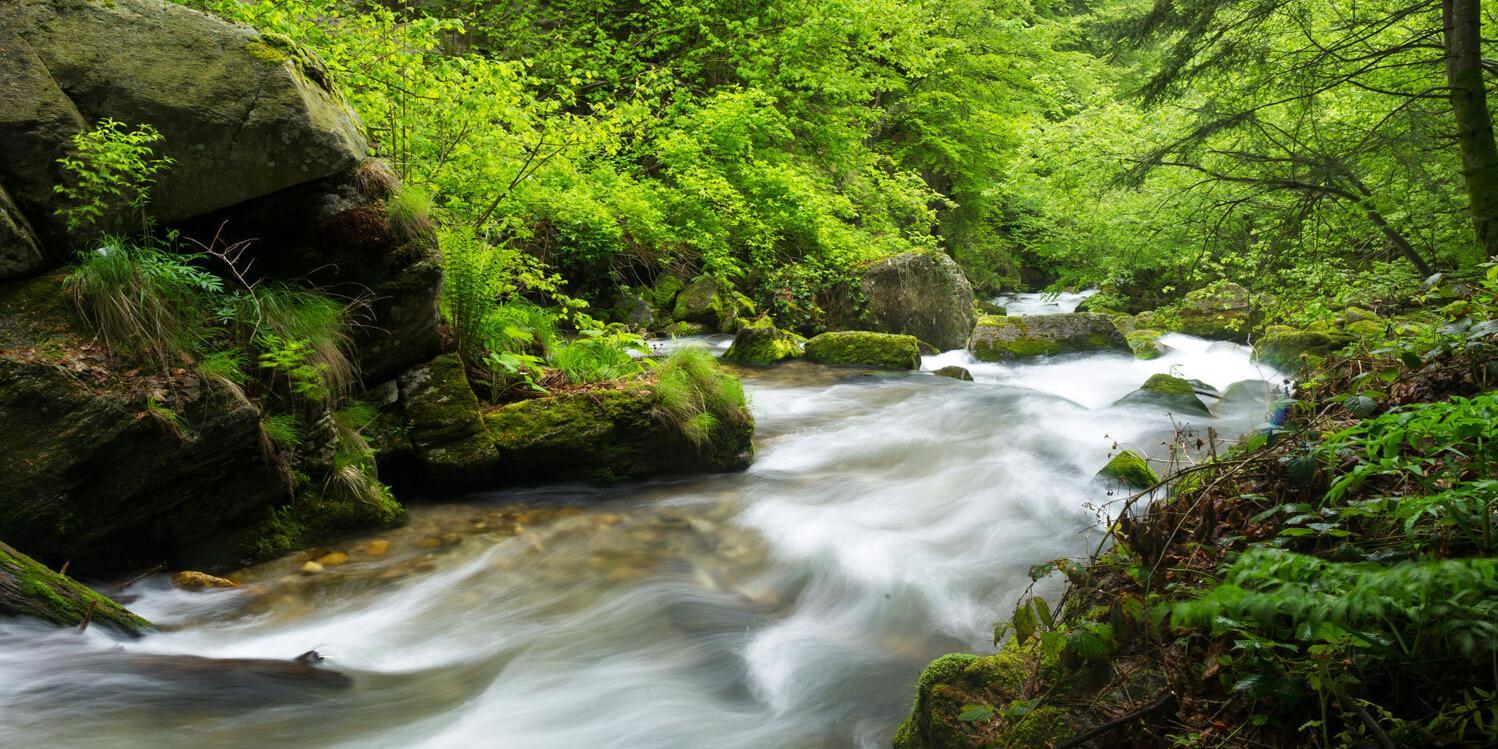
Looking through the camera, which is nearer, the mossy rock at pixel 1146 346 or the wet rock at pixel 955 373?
the wet rock at pixel 955 373

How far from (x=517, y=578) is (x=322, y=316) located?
2.15m

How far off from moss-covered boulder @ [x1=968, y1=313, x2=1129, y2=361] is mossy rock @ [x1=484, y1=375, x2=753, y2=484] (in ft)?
24.3

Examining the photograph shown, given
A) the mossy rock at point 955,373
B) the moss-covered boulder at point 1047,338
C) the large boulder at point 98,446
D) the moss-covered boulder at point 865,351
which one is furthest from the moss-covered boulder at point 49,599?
the moss-covered boulder at point 1047,338

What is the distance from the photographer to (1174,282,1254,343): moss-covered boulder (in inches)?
543

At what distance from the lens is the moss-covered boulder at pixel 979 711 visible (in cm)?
258

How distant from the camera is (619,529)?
19.4ft

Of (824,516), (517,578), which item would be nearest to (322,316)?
(517,578)

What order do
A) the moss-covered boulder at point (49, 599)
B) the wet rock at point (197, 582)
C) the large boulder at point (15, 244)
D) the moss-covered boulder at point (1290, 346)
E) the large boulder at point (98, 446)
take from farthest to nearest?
the moss-covered boulder at point (1290, 346) → the wet rock at point (197, 582) → the large boulder at point (15, 244) → the large boulder at point (98, 446) → the moss-covered boulder at point (49, 599)

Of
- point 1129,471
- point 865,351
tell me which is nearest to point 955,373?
point 865,351

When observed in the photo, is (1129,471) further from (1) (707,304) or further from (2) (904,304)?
(1) (707,304)

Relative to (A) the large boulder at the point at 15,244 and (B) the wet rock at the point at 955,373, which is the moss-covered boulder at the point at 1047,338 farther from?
(A) the large boulder at the point at 15,244

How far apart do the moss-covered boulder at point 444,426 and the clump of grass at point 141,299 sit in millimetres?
1506

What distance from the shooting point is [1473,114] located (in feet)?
18.7

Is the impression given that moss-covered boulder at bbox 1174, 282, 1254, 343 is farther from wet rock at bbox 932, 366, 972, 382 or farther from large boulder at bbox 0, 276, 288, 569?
large boulder at bbox 0, 276, 288, 569
